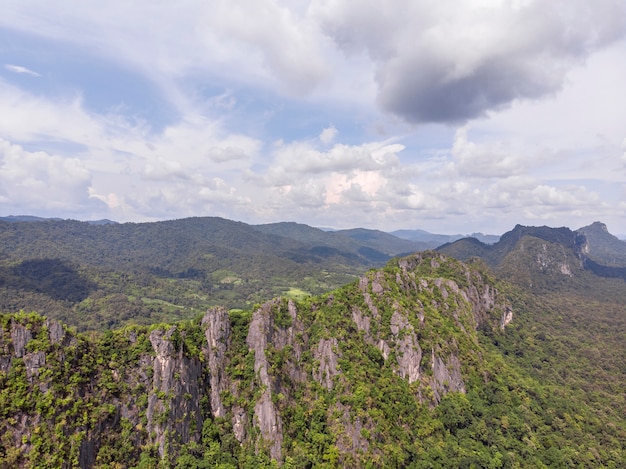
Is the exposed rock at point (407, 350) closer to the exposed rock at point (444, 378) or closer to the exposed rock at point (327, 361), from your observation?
the exposed rock at point (444, 378)

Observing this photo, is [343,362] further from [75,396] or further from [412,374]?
[75,396]

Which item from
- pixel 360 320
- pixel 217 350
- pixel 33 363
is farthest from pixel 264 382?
pixel 33 363

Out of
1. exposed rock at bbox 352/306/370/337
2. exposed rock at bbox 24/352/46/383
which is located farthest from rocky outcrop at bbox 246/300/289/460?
exposed rock at bbox 24/352/46/383

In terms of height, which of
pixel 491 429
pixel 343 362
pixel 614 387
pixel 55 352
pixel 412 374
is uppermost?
pixel 55 352

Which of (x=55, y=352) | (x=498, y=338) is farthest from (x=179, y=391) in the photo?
(x=498, y=338)

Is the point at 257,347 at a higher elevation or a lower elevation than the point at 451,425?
higher
